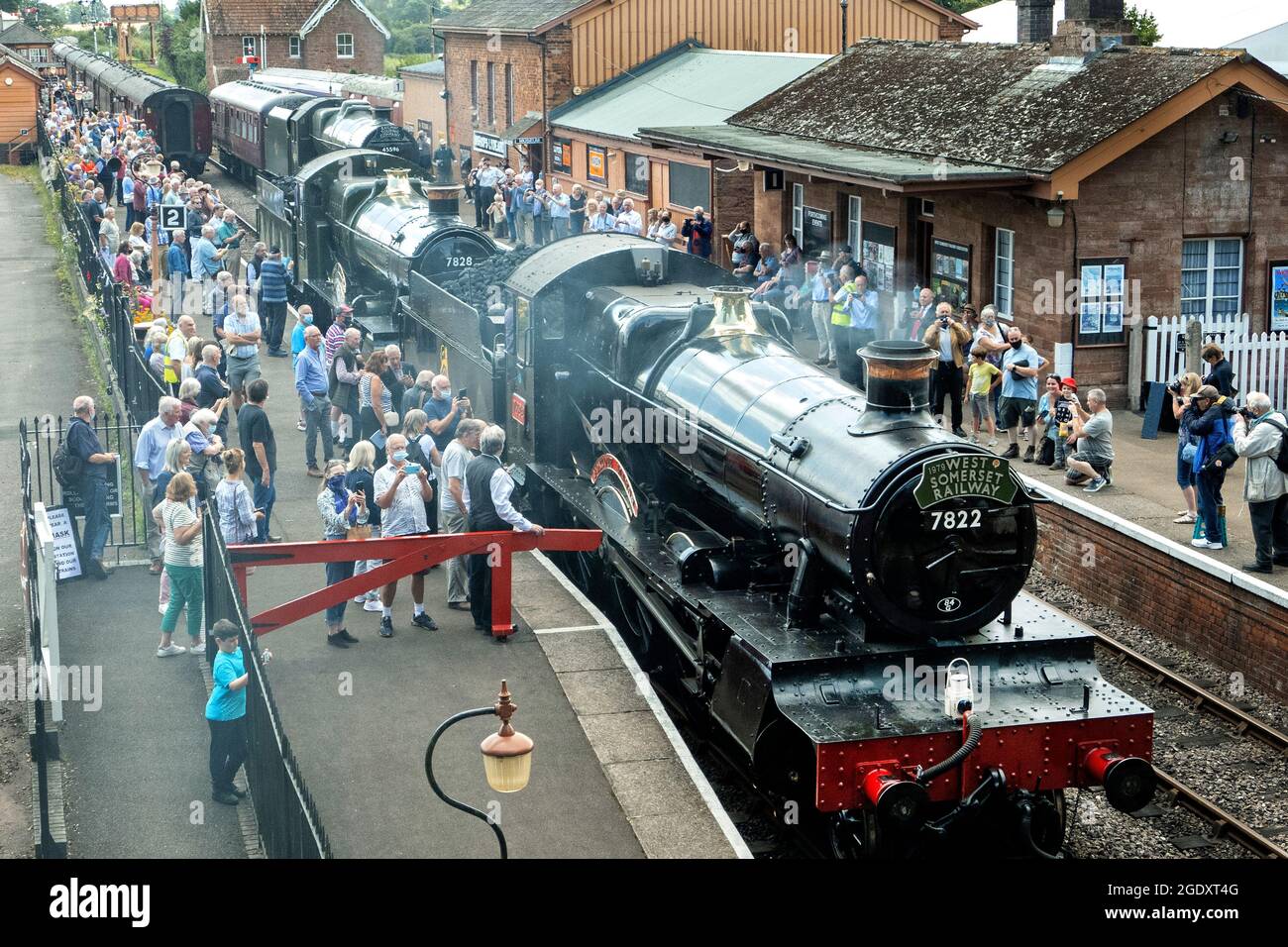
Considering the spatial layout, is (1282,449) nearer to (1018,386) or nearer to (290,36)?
(1018,386)

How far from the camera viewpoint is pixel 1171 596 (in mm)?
13320

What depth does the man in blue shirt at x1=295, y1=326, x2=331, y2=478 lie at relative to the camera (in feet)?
54.6

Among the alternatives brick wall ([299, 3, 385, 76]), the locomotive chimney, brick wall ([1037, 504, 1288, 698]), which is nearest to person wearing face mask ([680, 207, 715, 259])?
brick wall ([1037, 504, 1288, 698])

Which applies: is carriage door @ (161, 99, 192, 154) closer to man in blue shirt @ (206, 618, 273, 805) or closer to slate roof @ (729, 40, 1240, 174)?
slate roof @ (729, 40, 1240, 174)

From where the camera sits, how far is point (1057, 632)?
925 cm

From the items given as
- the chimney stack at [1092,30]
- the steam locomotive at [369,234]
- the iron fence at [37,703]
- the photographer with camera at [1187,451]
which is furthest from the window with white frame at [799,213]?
the iron fence at [37,703]

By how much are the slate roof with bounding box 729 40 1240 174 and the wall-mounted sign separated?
40.6 ft

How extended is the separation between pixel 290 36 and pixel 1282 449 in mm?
67746

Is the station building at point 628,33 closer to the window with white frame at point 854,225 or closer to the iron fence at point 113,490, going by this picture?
the window with white frame at point 854,225

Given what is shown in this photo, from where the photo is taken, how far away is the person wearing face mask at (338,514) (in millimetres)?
11945

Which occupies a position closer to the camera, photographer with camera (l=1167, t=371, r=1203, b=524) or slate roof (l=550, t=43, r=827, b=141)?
photographer with camera (l=1167, t=371, r=1203, b=524)

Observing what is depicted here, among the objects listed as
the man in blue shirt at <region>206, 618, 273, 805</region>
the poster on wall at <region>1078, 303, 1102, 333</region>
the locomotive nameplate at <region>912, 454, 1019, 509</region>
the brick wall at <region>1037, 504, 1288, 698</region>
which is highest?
the locomotive nameplate at <region>912, 454, 1019, 509</region>

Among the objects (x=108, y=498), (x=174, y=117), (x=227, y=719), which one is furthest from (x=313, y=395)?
(x=174, y=117)

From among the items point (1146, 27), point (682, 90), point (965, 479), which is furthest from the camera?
point (1146, 27)
